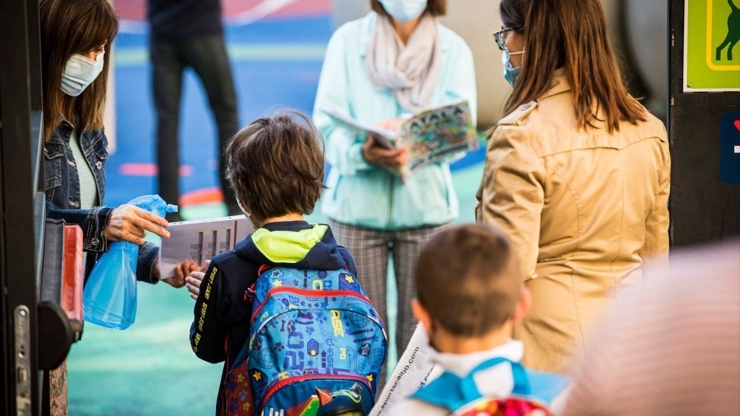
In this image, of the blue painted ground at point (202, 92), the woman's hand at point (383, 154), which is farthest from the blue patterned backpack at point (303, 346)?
the blue painted ground at point (202, 92)

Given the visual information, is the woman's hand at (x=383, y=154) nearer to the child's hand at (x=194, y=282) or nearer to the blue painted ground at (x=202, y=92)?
the blue painted ground at (x=202, y=92)

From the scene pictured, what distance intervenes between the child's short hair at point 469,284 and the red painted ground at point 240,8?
3.12 metres

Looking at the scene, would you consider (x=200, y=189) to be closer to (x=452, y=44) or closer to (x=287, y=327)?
(x=452, y=44)

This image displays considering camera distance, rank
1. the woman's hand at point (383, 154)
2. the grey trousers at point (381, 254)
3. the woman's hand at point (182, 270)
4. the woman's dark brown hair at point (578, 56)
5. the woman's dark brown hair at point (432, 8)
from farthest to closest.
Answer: the woman's dark brown hair at point (432, 8) → the grey trousers at point (381, 254) → the woman's hand at point (383, 154) → the woman's hand at point (182, 270) → the woman's dark brown hair at point (578, 56)

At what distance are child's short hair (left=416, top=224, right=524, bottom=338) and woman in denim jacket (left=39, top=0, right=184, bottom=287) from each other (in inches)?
49.5

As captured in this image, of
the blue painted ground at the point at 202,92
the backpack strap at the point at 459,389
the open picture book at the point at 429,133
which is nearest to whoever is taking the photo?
the backpack strap at the point at 459,389

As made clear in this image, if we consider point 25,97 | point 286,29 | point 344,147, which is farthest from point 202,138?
point 25,97

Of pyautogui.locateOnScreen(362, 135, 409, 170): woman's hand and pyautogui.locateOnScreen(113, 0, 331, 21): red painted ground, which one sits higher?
pyautogui.locateOnScreen(113, 0, 331, 21): red painted ground

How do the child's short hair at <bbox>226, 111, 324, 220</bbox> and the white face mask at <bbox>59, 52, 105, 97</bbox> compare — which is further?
the white face mask at <bbox>59, 52, 105, 97</bbox>

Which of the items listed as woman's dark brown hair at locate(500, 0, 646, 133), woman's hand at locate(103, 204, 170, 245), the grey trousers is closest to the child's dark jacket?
woman's hand at locate(103, 204, 170, 245)

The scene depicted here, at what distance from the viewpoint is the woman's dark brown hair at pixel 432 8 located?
3.74 meters

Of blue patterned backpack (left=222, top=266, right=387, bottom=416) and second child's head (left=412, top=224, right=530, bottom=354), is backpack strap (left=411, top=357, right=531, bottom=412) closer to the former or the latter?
second child's head (left=412, top=224, right=530, bottom=354)

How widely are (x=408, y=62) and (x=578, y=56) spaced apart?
1.46 m

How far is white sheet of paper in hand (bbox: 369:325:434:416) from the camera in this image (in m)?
2.09
